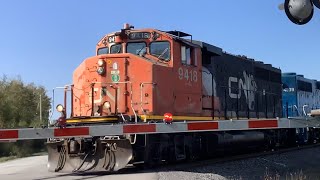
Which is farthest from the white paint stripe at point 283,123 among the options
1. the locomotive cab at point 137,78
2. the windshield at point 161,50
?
the windshield at point 161,50

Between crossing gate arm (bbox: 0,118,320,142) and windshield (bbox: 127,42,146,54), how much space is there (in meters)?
3.26

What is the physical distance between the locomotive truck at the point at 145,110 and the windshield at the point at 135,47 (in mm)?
29

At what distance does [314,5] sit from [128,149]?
6.24m

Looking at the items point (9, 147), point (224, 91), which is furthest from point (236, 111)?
point (9, 147)

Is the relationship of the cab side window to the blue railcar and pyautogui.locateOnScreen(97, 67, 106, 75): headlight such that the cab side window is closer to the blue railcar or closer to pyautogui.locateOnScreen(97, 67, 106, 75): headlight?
pyautogui.locateOnScreen(97, 67, 106, 75): headlight

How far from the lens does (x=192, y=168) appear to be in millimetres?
11922

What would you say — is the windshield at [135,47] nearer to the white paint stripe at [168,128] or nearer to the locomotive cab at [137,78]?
the locomotive cab at [137,78]

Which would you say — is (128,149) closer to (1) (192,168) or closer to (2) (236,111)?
(1) (192,168)

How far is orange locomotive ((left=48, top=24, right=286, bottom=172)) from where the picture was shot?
1102 centimetres

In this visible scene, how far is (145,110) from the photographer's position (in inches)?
465

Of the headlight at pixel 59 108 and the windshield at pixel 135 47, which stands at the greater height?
the windshield at pixel 135 47

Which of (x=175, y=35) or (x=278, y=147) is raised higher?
(x=175, y=35)

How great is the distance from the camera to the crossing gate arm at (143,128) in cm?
948

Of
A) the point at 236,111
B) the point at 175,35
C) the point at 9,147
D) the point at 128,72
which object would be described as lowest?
the point at 9,147
